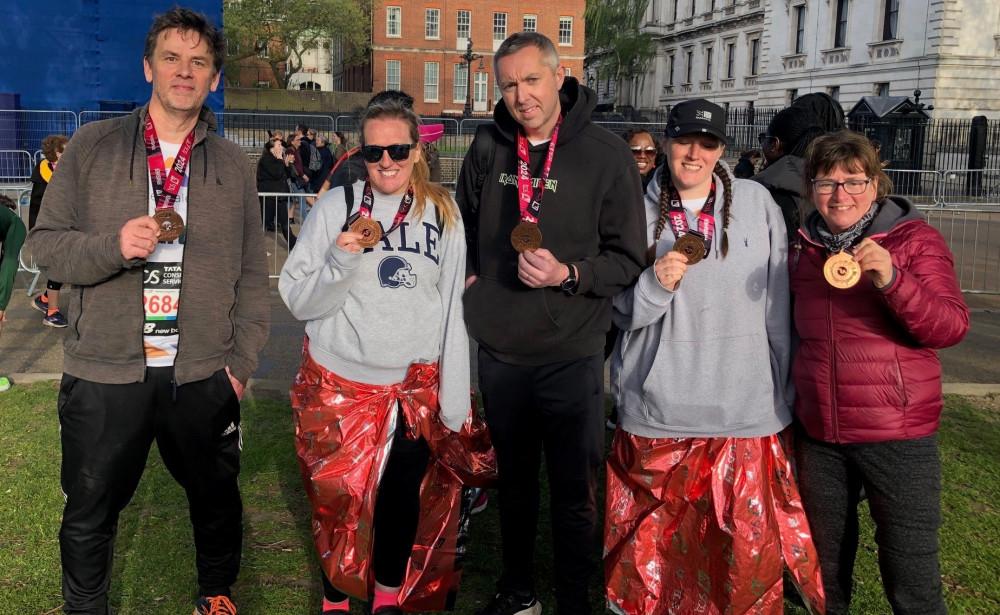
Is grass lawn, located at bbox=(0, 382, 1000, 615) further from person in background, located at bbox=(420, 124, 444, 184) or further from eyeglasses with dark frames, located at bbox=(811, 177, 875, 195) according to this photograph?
person in background, located at bbox=(420, 124, 444, 184)

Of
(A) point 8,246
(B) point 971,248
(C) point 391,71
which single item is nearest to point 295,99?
(C) point 391,71

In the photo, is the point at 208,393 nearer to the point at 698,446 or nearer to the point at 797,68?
the point at 698,446

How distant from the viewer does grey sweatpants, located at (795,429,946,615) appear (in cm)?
280

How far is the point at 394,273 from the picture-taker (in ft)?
10.3

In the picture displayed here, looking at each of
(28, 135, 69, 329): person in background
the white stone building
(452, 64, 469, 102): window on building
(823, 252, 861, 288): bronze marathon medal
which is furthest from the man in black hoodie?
(452, 64, 469, 102): window on building

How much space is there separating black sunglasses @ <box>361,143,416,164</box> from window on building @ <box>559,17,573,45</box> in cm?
5655

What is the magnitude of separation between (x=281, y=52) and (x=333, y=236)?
52.3 meters

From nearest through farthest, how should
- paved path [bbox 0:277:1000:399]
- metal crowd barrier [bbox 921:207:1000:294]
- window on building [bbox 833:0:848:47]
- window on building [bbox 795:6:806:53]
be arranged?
1. paved path [bbox 0:277:1000:399]
2. metal crowd barrier [bbox 921:207:1000:294]
3. window on building [bbox 833:0:848:47]
4. window on building [bbox 795:6:806:53]

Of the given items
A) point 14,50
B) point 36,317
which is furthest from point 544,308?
point 14,50

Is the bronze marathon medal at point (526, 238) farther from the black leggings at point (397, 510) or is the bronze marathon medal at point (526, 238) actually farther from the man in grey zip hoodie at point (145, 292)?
the man in grey zip hoodie at point (145, 292)

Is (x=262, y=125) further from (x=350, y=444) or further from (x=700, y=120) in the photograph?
(x=700, y=120)

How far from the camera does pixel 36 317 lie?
8.84 meters

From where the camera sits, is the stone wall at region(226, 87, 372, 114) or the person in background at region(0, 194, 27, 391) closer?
the person in background at region(0, 194, 27, 391)

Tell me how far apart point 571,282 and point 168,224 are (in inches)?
55.0
